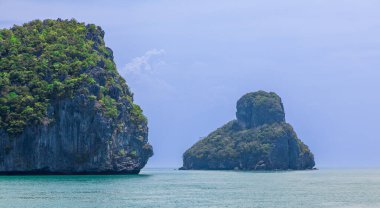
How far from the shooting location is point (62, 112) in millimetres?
107688

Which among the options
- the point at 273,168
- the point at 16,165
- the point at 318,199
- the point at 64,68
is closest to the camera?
the point at 318,199

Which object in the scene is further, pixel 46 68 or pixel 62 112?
pixel 46 68

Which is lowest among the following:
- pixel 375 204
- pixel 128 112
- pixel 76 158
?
pixel 375 204

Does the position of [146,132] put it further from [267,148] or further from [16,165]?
[267,148]

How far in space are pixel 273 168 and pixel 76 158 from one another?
9709cm

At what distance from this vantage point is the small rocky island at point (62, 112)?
105188 mm

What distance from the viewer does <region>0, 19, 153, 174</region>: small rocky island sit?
10519 cm

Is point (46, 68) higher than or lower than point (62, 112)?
higher

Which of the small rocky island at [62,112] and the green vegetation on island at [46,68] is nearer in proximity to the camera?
the small rocky island at [62,112]

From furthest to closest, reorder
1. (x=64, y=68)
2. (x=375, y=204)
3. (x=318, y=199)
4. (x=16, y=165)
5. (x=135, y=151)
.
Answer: (x=135, y=151) < (x=64, y=68) < (x=16, y=165) < (x=318, y=199) < (x=375, y=204)

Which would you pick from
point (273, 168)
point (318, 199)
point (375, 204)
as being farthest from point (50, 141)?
point (273, 168)

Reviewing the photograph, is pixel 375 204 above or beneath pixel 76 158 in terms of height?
beneath

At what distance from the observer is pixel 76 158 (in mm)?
108938

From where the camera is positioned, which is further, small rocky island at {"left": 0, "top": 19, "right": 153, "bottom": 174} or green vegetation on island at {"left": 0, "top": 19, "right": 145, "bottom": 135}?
green vegetation on island at {"left": 0, "top": 19, "right": 145, "bottom": 135}
